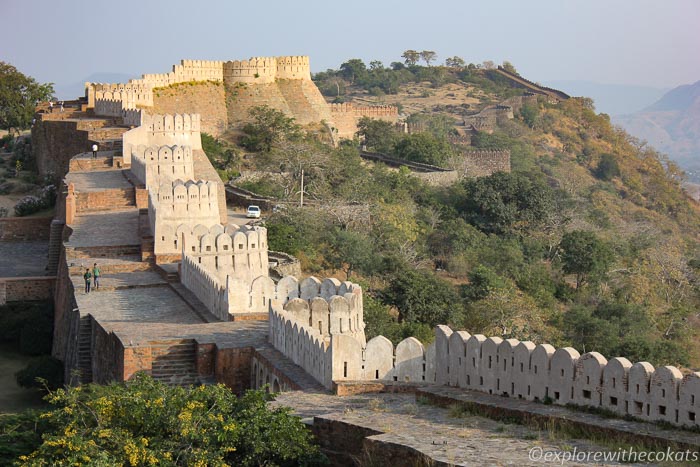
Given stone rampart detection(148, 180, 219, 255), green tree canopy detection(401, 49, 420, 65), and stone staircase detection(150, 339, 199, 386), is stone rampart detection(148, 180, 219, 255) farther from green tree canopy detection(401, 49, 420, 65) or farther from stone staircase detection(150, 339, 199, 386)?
green tree canopy detection(401, 49, 420, 65)

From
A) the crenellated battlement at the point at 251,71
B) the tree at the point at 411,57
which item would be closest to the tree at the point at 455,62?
the tree at the point at 411,57

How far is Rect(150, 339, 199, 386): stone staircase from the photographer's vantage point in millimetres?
18125

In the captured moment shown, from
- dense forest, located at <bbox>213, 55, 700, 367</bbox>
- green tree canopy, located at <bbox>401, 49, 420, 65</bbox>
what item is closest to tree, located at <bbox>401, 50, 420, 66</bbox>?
green tree canopy, located at <bbox>401, 49, 420, 65</bbox>

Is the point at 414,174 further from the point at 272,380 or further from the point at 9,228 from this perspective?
the point at 272,380

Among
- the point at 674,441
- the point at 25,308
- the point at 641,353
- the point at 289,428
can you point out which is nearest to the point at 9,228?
the point at 25,308

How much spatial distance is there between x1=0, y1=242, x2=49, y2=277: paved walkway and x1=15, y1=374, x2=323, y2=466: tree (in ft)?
67.9

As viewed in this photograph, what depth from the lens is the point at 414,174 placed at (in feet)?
177

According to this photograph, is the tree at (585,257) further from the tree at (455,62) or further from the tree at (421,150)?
the tree at (455,62)

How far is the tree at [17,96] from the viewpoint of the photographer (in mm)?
59125

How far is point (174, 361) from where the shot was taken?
60.6 feet

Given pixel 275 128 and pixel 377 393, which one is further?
pixel 275 128

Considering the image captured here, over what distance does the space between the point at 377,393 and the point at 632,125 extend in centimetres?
16856

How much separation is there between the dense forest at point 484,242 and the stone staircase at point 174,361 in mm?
7813

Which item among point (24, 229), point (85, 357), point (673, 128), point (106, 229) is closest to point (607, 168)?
point (24, 229)
